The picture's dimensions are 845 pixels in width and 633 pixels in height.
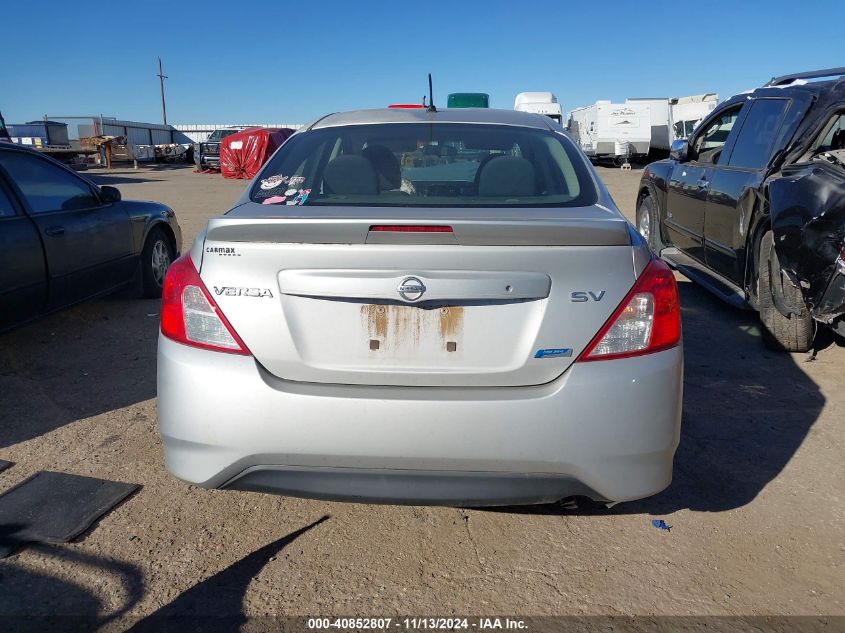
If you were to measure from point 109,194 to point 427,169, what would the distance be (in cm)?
A: 343

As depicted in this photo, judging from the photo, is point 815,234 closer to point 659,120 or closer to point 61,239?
point 61,239

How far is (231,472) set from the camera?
2.44 m

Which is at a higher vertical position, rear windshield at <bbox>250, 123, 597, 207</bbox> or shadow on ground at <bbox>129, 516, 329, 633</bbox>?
rear windshield at <bbox>250, 123, 597, 207</bbox>

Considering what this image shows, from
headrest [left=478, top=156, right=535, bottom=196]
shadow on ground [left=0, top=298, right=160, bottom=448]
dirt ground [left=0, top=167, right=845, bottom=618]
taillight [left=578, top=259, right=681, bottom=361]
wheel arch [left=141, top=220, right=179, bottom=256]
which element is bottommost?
dirt ground [left=0, top=167, right=845, bottom=618]

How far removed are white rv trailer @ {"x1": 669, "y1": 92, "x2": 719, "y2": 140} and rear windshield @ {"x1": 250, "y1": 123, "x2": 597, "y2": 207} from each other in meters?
28.7

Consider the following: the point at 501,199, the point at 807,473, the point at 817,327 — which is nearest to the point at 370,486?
the point at 501,199

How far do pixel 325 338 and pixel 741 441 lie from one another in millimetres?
2443

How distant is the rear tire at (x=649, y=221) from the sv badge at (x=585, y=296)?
546 centimetres

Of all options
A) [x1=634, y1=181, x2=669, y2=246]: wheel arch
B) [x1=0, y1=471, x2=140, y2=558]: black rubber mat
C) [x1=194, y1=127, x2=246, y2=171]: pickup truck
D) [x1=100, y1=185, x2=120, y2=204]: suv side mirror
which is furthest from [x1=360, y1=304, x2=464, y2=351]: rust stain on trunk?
[x1=194, y1=127, x2=246, y2=171]: pickup truck

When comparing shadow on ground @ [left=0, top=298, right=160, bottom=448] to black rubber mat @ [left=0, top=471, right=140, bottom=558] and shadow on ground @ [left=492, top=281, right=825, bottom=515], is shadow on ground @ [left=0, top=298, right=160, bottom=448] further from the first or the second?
shadow on ground @ [left=492, top=281, right=825, bottom=515]

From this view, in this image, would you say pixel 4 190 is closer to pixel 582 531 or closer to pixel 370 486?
pixel 370 486

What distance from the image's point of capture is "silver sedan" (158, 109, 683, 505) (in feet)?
7.59

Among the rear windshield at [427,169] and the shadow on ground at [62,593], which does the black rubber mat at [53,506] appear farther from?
the rear windshield at [427,169]

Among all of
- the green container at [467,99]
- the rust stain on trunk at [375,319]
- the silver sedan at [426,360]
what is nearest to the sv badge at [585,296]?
the silver sedan at [426,360]
